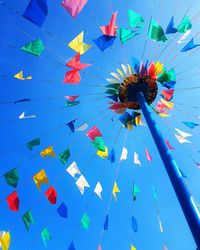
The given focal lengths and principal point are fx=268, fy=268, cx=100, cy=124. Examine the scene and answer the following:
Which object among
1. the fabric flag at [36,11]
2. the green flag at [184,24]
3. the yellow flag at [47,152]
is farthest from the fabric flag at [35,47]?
the green flag at [184,24]

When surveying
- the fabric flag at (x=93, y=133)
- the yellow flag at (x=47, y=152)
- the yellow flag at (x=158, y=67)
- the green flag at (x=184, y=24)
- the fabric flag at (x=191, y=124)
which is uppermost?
the green flag at (x=184, y=24)

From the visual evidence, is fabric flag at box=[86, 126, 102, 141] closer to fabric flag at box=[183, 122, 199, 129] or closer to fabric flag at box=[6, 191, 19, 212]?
fabric flag at box=[6, 191, 19, 212]

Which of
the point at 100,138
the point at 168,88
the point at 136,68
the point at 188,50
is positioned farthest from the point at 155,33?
the point at 100,138

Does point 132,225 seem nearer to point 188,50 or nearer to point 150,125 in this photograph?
point 150,125

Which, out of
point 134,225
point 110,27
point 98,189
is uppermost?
point 110,27

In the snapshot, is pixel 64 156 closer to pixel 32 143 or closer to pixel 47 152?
pixel 47 152

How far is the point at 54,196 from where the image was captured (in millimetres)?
8492

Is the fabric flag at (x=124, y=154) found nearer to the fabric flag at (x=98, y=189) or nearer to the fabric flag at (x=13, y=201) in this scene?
the fabric flag at (x=98, y=189)

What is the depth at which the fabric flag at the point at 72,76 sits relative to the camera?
800 centimetres

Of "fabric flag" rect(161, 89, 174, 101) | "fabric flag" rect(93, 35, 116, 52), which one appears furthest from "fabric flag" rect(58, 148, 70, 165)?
"fabric flag" rect(161, 89, 174, 101)

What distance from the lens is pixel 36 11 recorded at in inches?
248

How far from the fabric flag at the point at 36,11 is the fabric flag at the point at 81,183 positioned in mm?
4715

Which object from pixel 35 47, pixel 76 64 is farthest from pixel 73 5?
pixel 76 64

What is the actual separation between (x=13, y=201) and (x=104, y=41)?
5.37 metres
